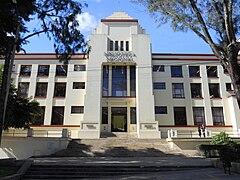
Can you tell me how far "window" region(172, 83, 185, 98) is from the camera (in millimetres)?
24344

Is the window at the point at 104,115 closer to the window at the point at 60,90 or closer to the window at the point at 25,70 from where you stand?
the window at the point at 60,90

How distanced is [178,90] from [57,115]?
14341 mm

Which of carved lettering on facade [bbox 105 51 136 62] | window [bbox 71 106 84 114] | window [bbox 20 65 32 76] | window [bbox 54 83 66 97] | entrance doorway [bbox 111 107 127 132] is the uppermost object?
carved lettering on facade [bbox 105 51 136 62]

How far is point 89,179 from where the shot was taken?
8.44 m

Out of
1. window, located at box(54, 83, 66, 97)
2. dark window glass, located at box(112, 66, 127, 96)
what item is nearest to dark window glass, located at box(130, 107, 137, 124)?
dark window glass, located at box(112, 66, 127, 96)

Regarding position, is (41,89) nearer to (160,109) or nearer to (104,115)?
(104,115)

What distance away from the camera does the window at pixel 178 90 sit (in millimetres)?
24344

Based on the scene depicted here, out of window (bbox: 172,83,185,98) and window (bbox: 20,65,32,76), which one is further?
window (bbox: 20,65,32,76)

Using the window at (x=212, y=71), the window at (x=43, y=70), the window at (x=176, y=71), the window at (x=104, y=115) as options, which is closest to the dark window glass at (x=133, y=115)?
the window at (x=104, y=115)

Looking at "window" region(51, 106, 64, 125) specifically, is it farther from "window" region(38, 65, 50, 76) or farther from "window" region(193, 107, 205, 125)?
"window" region(193, 107, 205, 125)

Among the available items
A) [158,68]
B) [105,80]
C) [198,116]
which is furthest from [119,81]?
[198,116]

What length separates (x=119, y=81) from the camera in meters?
23.9

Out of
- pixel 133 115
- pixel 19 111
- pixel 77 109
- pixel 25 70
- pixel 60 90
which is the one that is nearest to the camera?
pixel 19 111

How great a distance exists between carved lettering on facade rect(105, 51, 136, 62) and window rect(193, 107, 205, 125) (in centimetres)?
946
